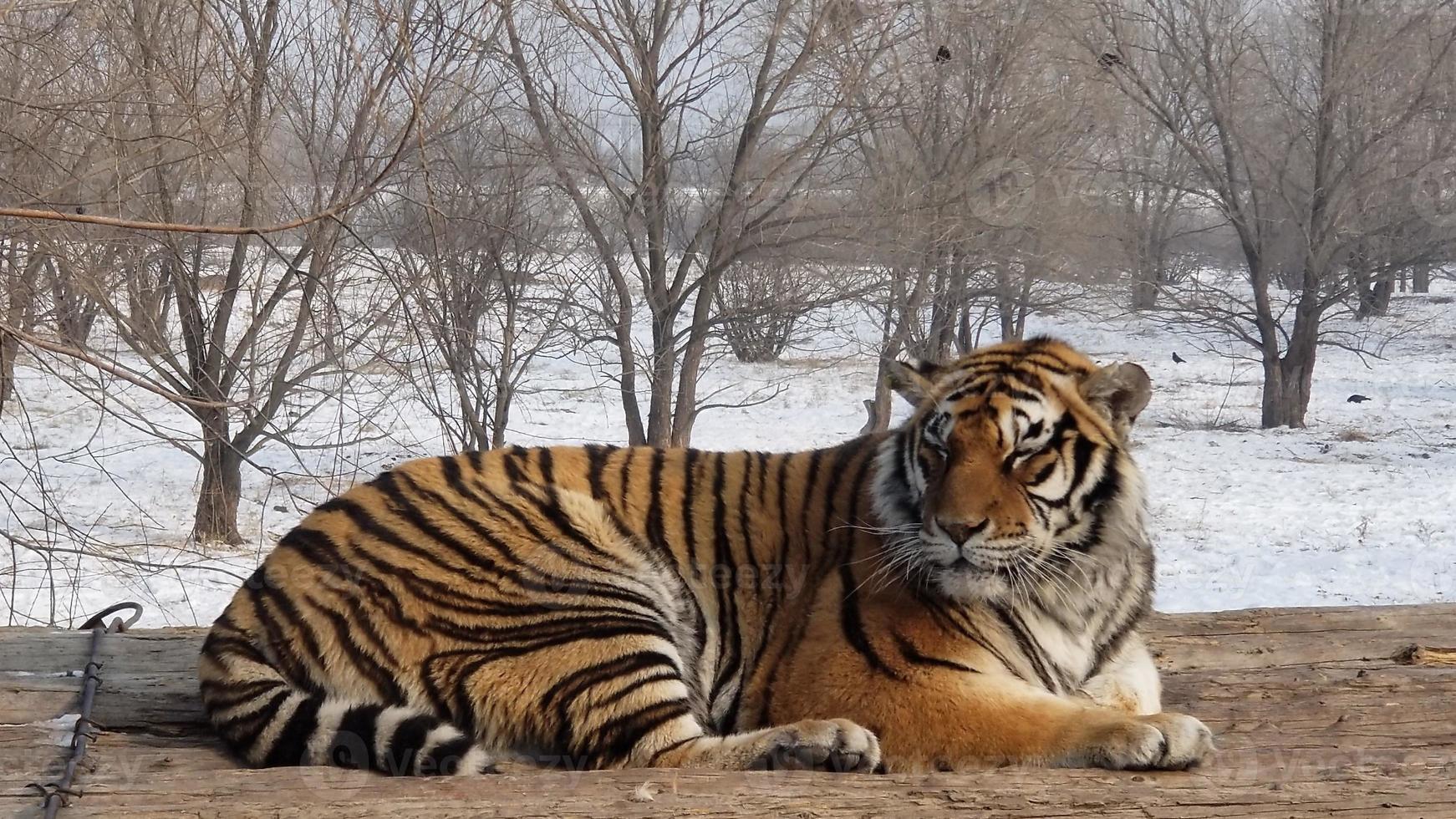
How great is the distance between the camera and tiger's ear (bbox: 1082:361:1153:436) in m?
2.66

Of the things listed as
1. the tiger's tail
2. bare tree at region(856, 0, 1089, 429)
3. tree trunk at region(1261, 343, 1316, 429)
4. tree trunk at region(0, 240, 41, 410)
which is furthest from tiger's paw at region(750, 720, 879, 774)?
tree trunk at region(1261, 343, 1316, 429)

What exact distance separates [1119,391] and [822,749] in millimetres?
1041

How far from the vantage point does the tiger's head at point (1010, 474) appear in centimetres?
254

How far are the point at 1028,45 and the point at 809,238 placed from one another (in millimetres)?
3974

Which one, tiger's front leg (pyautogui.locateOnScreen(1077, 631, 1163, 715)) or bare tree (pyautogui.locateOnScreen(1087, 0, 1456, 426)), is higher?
bare tree (pyautogui.locateOnScreen(1087, 0, 1456, 426))

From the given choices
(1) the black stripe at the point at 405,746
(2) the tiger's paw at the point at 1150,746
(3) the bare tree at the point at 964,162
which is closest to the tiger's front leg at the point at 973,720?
(2) the tiger's paw at the point at 1150,746

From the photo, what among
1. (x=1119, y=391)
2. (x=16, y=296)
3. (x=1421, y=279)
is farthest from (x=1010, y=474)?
(x=1421, y=279)

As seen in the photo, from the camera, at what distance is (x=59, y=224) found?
5.00 m

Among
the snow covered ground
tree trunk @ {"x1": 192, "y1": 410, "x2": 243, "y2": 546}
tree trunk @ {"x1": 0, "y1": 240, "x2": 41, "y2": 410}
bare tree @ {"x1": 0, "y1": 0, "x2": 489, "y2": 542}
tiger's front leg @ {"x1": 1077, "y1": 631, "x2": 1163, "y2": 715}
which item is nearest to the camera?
tiger's front leg @ {"x1": 1077, "y1": 631, "x2": 1163, "y2": 715}

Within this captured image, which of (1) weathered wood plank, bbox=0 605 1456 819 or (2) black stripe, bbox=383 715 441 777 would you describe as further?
(2) black stripe, bbox=383 715 441 777

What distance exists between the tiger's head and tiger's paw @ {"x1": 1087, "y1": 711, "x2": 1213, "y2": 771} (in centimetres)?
39

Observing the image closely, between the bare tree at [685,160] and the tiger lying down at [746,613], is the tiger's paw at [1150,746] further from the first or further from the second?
the bare tree at [685,160]

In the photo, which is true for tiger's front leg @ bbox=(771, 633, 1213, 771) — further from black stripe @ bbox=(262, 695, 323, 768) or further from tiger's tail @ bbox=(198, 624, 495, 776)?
black stripe @ bbox=(262, 695, 323, 768)

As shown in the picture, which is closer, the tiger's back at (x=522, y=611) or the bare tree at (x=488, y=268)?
the tiger's back at (x=522, y=611)
